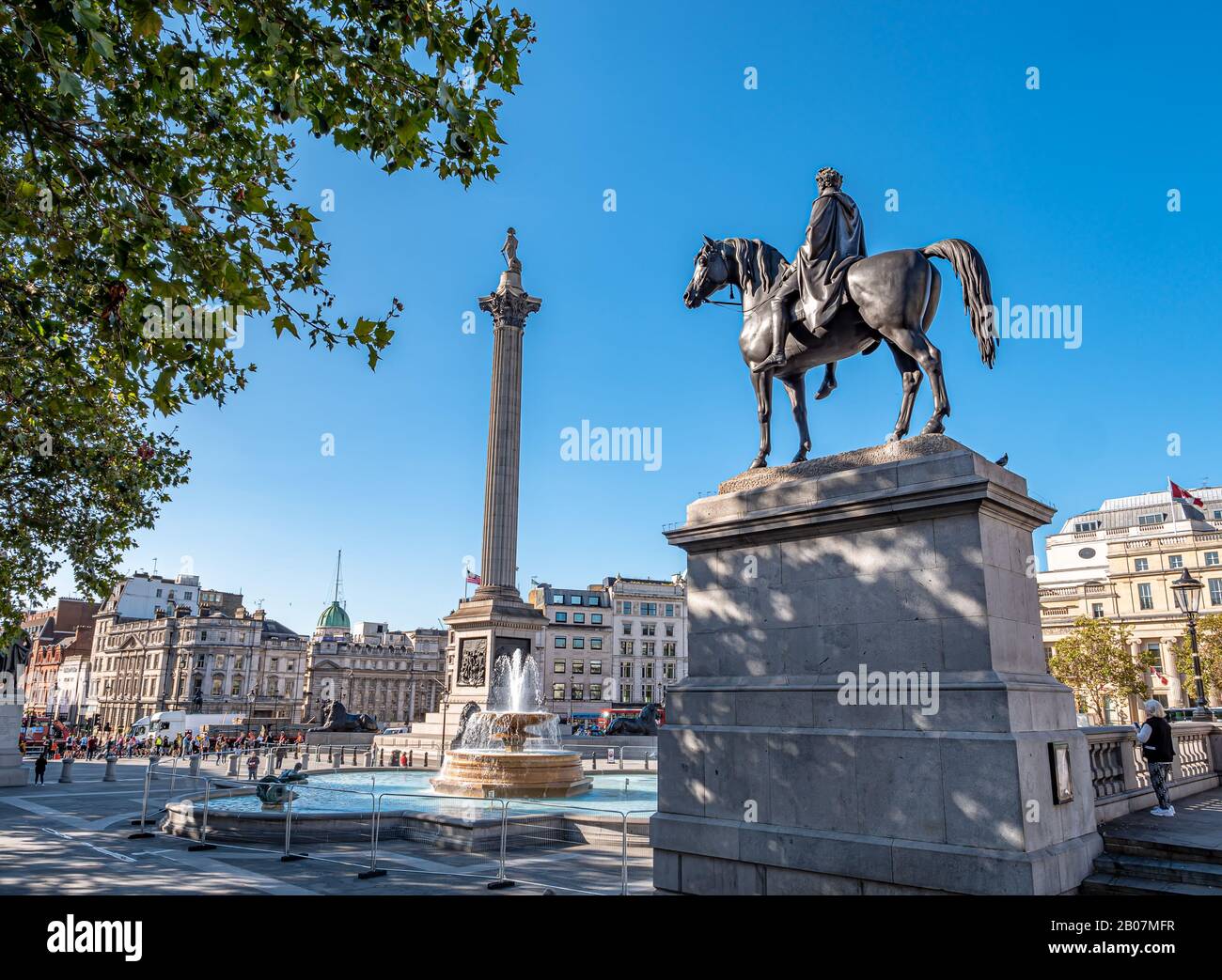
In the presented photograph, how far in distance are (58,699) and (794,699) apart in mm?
165987

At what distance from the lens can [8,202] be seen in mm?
8438

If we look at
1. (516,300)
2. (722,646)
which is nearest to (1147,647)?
(516,300)

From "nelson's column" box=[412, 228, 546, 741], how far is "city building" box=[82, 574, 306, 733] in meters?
82.0

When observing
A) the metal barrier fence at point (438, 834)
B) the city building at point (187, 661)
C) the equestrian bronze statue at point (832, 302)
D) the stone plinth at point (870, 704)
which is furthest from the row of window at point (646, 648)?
the stone plinth at point (870, 704)

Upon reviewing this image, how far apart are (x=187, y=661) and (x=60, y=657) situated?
136ft

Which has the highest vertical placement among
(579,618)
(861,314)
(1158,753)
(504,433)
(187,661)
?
(504,433)

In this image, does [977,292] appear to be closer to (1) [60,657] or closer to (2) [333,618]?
(2) [333,618]

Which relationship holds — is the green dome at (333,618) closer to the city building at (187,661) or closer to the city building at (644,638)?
the city building at (187,661)

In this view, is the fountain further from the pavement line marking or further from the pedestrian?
the pedestrian

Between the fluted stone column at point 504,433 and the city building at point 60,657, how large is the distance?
124 m

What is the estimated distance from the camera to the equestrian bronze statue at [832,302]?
29.6ft

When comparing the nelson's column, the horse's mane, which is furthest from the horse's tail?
the nelson's column

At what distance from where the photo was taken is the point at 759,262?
10.8 metres

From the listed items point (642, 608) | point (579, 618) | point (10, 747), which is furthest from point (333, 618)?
point (10, 747)
